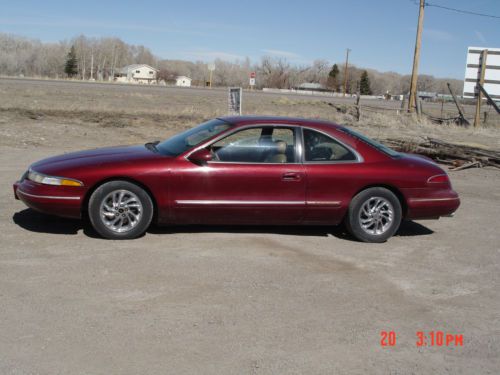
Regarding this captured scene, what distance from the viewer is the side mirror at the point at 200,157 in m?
6.61

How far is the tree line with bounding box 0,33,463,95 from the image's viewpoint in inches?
4838

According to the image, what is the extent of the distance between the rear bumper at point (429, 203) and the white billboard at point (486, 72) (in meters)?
19.3

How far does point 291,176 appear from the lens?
6785 millimetres

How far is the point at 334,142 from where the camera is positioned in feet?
23.3

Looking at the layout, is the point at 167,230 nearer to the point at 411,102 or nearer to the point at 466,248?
the point at 466,248

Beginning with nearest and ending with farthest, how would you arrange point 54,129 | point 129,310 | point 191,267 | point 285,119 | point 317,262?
1. point 129,310
2. point 191,267
3. point 317,262
4. point 285,119
5. point 54,129

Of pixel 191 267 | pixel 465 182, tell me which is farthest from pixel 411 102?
pixel 191 267

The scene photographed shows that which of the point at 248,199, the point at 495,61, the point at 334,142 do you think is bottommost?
the point at 248,199

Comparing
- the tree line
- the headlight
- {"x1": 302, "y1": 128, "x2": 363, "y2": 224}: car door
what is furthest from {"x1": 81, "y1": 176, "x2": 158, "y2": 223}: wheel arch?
the tree line

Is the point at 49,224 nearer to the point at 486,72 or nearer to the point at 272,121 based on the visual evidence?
the point at 272,121

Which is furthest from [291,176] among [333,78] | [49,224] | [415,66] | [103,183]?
[333,78]

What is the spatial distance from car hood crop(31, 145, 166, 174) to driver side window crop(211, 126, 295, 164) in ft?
2.43

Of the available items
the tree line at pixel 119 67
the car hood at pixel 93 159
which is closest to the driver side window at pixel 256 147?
the car hood at pixel 93 159

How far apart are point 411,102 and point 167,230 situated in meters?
25.6
